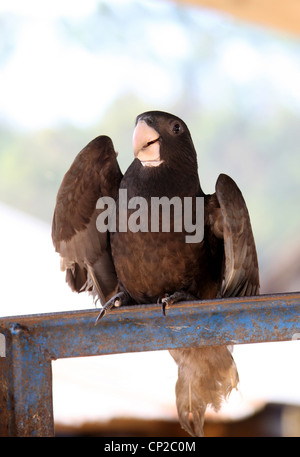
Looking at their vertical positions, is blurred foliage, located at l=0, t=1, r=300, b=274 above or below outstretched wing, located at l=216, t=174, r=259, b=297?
above

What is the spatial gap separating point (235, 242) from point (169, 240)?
29 centimetres

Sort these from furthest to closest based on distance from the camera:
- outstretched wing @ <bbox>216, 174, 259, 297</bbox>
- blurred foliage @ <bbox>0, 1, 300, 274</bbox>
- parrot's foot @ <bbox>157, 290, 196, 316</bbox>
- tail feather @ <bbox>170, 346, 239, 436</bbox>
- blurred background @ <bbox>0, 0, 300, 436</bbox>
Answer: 1. blurred foliage @ <bbox>0, 1, 300, 274</bbox>
2. blurred background @ <bbox>0, 0, 300, 436</bbox>
3. tail feather @ <bbox>170, 346, 239, 436</bbox>
4. outstretched wing @ <bbox>216, 174, 259, 297</bbox>
5. parrot's foot @ <bbox>157, 290, 196, 316</bbox>

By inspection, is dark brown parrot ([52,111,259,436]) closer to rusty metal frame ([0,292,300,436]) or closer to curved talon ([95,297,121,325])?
curved talon ([95,297,121,325])

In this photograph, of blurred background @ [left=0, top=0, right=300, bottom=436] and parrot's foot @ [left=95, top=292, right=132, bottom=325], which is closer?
parrot's foot @ [left=95, top=292, right=132, bottom=325]

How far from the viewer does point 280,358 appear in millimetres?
5656

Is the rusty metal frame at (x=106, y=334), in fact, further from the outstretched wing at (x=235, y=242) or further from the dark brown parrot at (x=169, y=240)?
the outstretched wing at (x=235, y=242)

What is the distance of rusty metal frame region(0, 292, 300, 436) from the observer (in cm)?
236

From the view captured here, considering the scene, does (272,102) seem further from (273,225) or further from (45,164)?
(45,164)

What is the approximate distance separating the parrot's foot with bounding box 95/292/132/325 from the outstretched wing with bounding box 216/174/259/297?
1.48 feet

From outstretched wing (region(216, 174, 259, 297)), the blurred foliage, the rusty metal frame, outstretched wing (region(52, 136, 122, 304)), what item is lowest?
the rusty metal frame

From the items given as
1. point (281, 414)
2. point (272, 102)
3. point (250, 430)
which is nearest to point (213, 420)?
point (250, 430)

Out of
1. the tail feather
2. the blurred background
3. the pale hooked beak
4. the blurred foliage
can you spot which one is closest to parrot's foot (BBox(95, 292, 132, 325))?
the tail feather

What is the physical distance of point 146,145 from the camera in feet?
9.55

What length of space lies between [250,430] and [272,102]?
3.38 meters
